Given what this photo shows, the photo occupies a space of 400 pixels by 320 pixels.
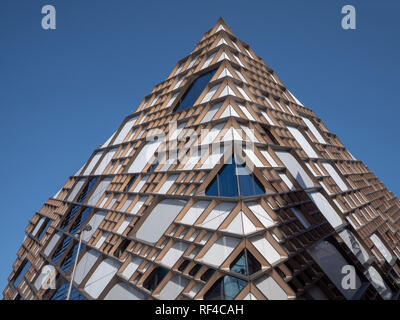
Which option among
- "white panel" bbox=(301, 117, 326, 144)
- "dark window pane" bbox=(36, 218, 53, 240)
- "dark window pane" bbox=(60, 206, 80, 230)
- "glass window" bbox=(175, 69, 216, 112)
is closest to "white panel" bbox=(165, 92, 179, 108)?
"glass window" bbox=(175, 69, 216, 112)

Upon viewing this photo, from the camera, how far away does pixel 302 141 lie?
27000 mm

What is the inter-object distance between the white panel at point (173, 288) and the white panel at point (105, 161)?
2257 centimetres

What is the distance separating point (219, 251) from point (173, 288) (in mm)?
4318

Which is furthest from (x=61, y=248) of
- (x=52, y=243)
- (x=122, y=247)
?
(x=122, y=247)

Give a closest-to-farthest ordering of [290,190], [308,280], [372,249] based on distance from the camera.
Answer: [308,280]
[290,190]
[372,249]

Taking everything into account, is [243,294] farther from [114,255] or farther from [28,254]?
[28,254]

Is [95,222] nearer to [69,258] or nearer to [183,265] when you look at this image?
[69,258]

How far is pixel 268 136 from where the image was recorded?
2131 centimetres

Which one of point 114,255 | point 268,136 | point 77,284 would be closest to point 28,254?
point 77,284

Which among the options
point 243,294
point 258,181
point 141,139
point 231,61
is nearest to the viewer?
point 243,294

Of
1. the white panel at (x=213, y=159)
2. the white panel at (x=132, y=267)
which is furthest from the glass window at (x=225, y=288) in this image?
the white panel at (x=213, y=159)

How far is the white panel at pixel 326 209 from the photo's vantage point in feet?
67.1

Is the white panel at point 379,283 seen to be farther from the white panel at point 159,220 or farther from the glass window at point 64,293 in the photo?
the glass window at point 64,293

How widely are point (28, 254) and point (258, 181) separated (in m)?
41.8
